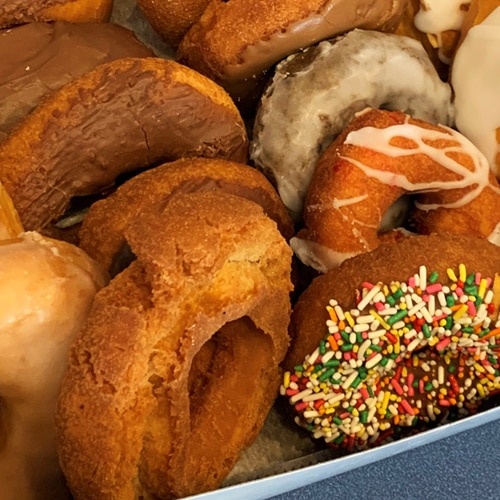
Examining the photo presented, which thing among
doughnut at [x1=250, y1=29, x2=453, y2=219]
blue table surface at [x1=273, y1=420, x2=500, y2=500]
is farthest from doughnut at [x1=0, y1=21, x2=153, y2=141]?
blue table surface at [x1=273, y1=420, x2=500, y2=500]

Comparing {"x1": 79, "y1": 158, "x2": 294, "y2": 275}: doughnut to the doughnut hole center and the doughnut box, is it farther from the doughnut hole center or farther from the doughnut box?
the doughnut box

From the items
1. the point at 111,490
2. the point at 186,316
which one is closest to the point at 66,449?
the point at 111,490

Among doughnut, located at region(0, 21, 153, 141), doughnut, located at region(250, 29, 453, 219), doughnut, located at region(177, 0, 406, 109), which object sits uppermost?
doughnut, located at region(0, 21, 153, 141)

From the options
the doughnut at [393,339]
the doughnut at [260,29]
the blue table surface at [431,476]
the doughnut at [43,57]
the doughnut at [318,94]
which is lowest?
the blue table surface at [431,476]

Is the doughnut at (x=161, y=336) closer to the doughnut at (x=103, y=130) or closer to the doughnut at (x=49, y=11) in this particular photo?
the doughnut at (x=103, y=130)

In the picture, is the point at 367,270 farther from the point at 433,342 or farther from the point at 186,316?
the point at 186,316

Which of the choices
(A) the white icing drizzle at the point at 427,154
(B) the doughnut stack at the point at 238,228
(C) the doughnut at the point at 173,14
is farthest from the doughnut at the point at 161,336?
(C) the doughnut at the point at 173,14
